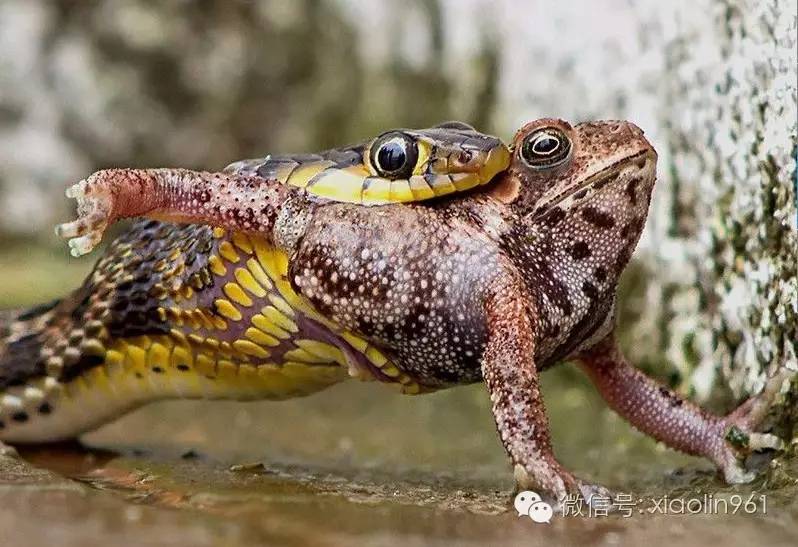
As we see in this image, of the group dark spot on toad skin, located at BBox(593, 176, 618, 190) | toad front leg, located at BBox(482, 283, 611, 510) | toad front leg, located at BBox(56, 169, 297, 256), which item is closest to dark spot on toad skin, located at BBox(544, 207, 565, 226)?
dark spot on toad skin, located at BBox(593, 176, 618, 190)

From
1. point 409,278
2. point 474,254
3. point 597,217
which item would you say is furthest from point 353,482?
point 597,217

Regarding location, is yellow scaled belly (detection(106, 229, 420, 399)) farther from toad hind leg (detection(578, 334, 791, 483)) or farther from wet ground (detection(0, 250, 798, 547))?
toad hind leg (detection(578, 334, 791, 483))

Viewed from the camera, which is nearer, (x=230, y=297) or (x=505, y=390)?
(x=505, y=390)

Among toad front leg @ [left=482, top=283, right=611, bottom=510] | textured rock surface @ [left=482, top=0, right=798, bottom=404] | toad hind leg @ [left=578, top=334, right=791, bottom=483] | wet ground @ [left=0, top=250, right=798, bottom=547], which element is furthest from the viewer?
textured rock surface @ [left=482, top=0, right=798, bottom=404]

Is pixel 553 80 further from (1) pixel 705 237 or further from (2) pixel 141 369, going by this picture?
(2) pixel 141 369

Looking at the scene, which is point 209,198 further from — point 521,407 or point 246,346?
point 521,407

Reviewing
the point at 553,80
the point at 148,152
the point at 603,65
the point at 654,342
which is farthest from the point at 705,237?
the point at 148,152

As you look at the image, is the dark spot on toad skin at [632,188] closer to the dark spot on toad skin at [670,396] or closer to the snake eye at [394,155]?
the snake eye at [394,155]

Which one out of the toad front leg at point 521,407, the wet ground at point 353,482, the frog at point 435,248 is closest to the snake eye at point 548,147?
the frog at point 435,248
